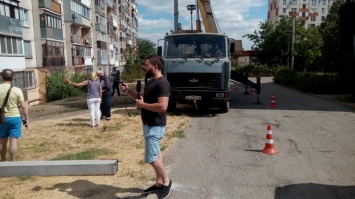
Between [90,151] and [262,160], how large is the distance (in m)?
3.57

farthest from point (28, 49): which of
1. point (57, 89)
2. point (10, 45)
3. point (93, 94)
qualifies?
point (93, 94)

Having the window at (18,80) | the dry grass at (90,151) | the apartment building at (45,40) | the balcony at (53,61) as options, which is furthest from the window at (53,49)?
the dry grass at (90,151)

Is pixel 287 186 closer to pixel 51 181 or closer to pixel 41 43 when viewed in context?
pixel 51 181

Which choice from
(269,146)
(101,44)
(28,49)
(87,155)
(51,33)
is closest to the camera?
(87,155)

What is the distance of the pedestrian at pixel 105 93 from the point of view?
32.4 ft

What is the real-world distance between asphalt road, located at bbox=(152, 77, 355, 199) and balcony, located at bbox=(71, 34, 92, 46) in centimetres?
2972

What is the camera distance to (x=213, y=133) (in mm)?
8797

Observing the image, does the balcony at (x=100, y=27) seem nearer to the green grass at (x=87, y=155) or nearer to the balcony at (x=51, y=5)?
the balcony at (x=51, y=5)

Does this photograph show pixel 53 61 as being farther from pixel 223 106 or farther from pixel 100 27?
pixel 223 106

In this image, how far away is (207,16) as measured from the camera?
15531 millimetres

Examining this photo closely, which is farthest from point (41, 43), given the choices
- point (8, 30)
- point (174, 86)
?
point (174, 86)

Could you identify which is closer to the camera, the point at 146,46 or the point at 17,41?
the point at 17,41

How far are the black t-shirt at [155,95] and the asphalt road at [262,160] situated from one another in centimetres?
120

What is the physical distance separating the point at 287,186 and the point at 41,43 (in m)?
28.0
